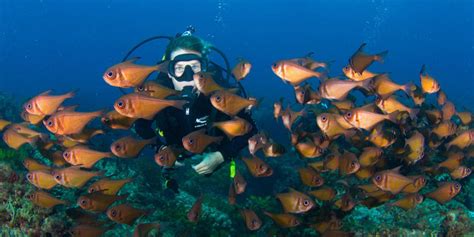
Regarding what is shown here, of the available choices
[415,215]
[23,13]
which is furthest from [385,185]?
[23,13]

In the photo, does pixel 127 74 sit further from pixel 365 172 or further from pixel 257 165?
pixel 365 172

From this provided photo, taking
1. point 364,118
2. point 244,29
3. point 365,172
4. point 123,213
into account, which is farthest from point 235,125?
point 244,29

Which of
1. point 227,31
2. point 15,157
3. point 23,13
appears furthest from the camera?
point 227,31

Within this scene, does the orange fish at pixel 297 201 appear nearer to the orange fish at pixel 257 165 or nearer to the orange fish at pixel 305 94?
the orange fish at pixel 257 165

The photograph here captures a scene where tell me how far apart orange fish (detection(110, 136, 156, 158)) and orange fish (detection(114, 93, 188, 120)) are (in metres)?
0.54

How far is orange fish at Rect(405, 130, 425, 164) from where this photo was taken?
4852 mm

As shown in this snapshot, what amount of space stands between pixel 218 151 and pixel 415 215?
3.36 m

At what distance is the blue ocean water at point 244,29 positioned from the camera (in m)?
126

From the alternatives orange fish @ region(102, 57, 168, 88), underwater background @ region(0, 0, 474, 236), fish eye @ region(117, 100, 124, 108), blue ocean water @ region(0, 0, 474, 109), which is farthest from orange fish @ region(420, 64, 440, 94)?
blue ocean water @ region(0, 0, 474, 109)

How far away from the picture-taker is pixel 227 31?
570 feet

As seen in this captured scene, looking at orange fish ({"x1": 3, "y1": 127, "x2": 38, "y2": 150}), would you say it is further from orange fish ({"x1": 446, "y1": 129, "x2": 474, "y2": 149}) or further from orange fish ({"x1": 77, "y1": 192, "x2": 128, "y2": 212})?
orange fish ({"x1": 446, "y1": 129, "x2": 474, "y2": 149})

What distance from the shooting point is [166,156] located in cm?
447

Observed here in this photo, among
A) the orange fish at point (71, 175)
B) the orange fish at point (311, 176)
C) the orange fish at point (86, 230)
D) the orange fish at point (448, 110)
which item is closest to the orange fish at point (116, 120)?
the orange fish at point (71, 175)

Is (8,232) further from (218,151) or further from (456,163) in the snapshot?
(456,163)
